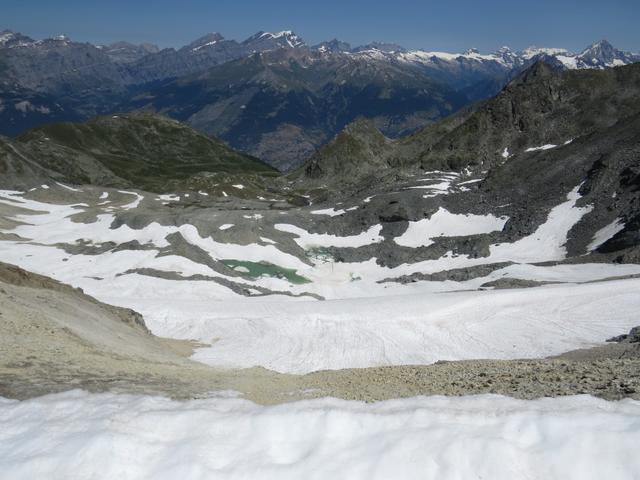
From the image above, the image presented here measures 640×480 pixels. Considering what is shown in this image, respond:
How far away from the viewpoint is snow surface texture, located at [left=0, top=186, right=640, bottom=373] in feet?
143

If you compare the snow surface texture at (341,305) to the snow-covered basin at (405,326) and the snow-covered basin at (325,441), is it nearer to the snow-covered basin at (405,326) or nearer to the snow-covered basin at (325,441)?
the snow-covered basin at (405,326)

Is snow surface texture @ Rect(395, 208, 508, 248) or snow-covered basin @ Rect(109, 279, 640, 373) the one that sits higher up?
snow surface texture @ Rect(395, 208, 508, 248)

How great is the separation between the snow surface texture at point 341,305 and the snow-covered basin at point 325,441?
2541 cm

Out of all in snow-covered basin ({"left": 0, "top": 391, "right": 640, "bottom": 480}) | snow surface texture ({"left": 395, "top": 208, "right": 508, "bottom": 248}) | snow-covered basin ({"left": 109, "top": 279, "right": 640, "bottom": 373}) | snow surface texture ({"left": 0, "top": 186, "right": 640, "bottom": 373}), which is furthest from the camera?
snow surface texture ({"left": 395, "top": 208, "right": 508, "bottom": 248})

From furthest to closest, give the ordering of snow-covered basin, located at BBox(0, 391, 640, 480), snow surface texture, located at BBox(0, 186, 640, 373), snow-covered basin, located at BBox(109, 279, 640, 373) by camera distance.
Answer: snow surface texture, located at BBox(0, 186, 640, 373) → snow-covered basin, located at BBox(109, 279, 640, 373) → snow-covered basin, located at BBox(0, 391, 640, 480)

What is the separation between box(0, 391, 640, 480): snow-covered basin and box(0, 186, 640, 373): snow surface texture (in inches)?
1000

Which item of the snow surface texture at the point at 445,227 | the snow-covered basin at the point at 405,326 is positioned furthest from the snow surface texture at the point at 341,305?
the snow surface texture at the point at 445,227

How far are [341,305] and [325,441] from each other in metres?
43.1

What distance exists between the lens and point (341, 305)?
54844mm

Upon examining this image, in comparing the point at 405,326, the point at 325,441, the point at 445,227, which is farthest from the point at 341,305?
the point at 445,227

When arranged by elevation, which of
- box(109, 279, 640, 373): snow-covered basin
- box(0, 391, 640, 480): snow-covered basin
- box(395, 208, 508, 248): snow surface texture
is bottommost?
box(109, 279, 640, 373): snow-covered basin

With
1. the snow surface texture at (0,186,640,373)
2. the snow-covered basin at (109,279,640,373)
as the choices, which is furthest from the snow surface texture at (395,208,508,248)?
the snow-covered basin at (109,279,640,373)

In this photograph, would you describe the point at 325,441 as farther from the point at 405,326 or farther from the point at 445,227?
the point at 445,227

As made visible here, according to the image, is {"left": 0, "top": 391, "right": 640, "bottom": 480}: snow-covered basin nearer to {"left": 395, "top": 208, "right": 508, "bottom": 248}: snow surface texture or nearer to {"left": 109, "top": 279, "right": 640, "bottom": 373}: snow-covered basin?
{"left": 109, "top": 279, "right": 640, "bottom": 373}: snow-covered basin
